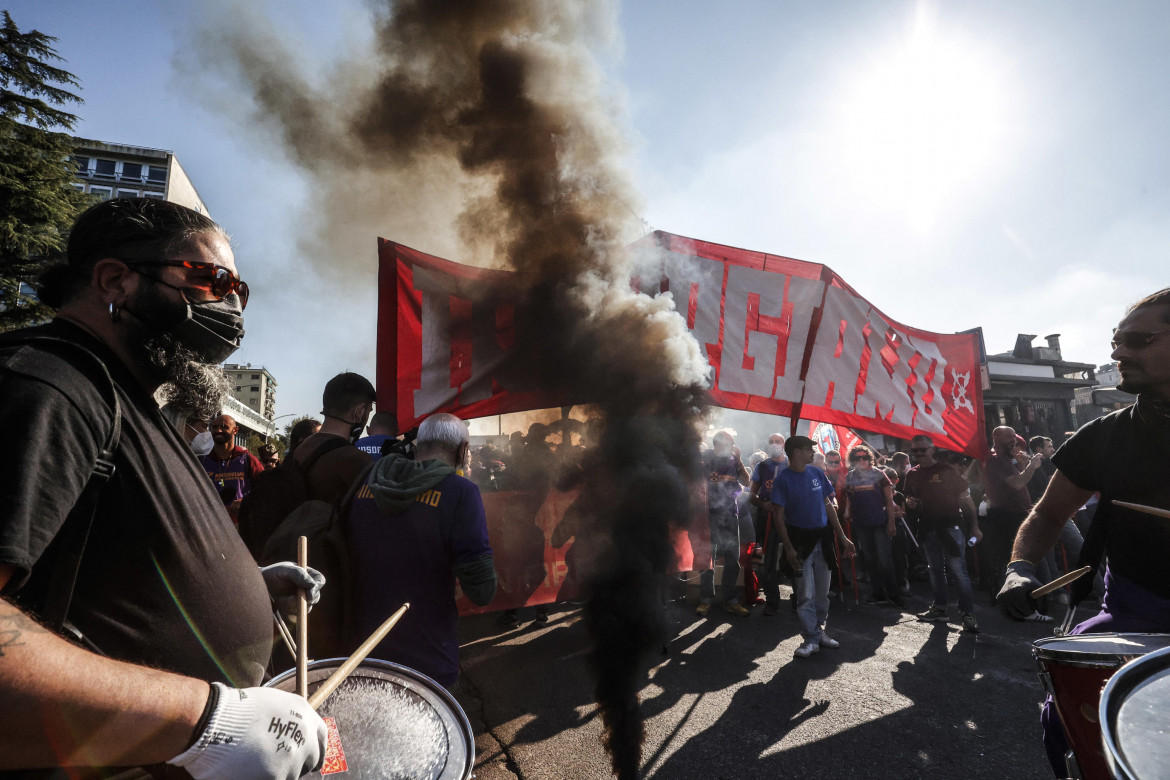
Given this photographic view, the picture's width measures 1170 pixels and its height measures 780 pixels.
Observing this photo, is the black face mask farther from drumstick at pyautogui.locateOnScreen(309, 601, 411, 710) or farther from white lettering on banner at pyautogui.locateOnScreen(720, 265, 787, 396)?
white lettering on banner at pyautogui.locateOnScreen(720, 265, 787, 396)

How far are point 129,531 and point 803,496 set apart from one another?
543 cm

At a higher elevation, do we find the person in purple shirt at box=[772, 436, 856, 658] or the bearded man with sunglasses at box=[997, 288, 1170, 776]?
the bearded man with sunglasses at box=[997, 288, 1170, 776]

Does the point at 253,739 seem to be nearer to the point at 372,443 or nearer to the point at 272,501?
the point at 272,501

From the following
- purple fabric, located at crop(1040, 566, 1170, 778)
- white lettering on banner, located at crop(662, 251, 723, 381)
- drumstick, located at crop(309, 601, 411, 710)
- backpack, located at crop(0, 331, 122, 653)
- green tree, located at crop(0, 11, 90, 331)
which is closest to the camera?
backpack, located at crop(0, 331, 122, 653)

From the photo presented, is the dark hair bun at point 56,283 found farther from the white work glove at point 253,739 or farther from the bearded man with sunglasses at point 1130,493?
the bearded man with sunglasses at point 1130,493

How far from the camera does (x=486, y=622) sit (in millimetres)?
6254

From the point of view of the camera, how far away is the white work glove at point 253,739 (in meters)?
0.89

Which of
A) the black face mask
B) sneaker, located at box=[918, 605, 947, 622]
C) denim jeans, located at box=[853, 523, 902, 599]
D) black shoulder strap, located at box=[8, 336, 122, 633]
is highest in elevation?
the black face mask

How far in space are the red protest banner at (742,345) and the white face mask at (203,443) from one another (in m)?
1.48

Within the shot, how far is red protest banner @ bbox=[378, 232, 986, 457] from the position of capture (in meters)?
5.73

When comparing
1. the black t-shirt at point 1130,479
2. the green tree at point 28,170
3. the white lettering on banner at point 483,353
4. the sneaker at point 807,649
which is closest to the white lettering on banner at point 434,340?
the white lettering on banner at point 483,353

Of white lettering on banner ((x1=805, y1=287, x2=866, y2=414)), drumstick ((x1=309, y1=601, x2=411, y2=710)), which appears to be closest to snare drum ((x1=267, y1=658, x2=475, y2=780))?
drumstick ((x1=309, y1=601, x2=411, y2=710))

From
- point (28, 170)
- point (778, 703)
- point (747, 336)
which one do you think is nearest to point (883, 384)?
point (747, 336)

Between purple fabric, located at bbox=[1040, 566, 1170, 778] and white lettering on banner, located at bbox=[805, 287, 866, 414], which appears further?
white lettering on banner, located at bbox=[805, 287, 866, 414]
